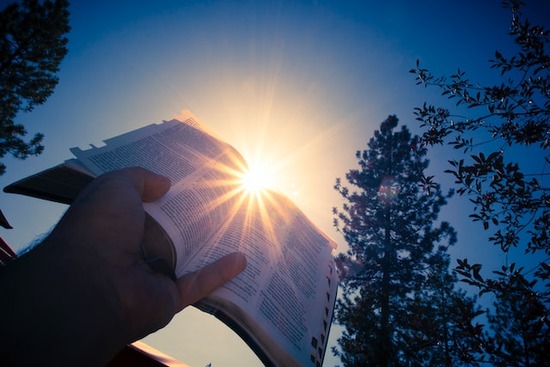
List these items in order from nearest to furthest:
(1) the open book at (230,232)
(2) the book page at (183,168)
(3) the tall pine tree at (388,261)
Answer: (1) the open book at (230,232) → (2) the book page at (183,168) → (3) the tall pine tree at (388,261)

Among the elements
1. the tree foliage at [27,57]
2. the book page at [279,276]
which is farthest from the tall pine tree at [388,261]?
the tree foliage at [27,57]

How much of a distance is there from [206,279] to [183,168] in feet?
4.17

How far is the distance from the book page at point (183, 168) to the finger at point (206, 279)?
0.51ft

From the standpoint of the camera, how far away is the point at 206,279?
1740mm

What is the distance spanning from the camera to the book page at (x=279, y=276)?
5.91ft

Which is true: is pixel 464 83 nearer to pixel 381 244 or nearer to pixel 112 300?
pixel 112 300

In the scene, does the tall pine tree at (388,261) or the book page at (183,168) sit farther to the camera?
the tall pine tree at (388,261)

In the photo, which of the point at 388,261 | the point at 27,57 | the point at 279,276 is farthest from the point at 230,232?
the point at 27,57

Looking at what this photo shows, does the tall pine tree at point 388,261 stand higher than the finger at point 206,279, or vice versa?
the tall pine tree at point 388,261

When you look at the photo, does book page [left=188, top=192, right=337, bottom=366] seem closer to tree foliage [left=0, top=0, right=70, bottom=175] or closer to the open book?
the open book

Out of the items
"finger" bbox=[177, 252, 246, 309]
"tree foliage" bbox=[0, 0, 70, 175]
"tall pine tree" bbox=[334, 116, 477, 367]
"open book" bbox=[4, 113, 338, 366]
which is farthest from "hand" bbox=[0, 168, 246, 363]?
"tree foliage" bbox=[0, 0, 70, 175]

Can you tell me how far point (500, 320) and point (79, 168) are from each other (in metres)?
21.6

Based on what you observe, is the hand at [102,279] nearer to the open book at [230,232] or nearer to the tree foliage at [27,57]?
the open book at [230,232]

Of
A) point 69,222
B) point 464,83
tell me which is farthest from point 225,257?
point 464,83
